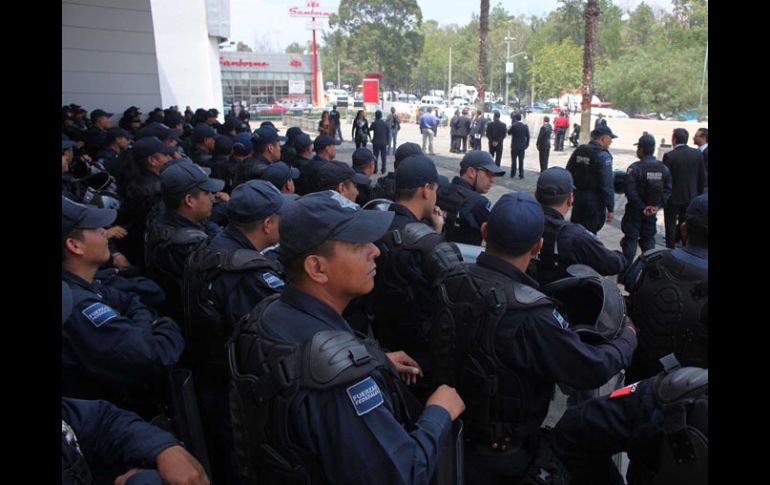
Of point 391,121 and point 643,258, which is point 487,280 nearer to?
point 643,258

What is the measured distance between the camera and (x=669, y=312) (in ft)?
9.36

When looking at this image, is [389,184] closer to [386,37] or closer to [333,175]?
[333,175]


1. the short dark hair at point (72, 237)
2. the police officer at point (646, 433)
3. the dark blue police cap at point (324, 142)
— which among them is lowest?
the police officer at point (646, 433)

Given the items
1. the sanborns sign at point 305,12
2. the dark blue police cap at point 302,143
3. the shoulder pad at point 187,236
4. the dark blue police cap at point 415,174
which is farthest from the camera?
the sanborns sign at point 305,12

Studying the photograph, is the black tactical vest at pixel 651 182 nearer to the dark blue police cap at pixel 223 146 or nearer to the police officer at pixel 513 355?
the police officer at pixel 513 355

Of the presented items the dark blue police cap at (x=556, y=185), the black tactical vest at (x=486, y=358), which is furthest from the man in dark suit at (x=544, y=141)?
the black tactical vest at (x=486, y=358)

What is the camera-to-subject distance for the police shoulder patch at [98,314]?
2273mm

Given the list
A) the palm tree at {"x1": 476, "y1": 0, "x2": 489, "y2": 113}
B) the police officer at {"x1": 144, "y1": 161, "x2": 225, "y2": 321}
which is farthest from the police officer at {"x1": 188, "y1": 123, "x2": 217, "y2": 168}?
the palm tree at {"x1": 476, "y1": 0, "x2": 489, "y2": 113}

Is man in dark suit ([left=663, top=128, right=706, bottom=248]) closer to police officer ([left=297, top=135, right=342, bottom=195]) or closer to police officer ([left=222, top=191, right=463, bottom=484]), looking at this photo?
police officer ([left=297, top=135, right=342, bottom=195])

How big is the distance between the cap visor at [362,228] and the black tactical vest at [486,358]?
22.5 inches

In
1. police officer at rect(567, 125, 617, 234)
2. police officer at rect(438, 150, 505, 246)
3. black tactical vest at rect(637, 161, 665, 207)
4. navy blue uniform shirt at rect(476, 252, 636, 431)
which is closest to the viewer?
navy blue uniform shirt at rect(476, 252, 636, 431)

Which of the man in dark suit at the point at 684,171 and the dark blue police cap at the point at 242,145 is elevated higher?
the dark blue police cap at the point at 242,145

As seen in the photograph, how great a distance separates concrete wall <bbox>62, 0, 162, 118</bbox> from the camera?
15.5m

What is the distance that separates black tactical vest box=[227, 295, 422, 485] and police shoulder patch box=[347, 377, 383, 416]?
0.09ft
